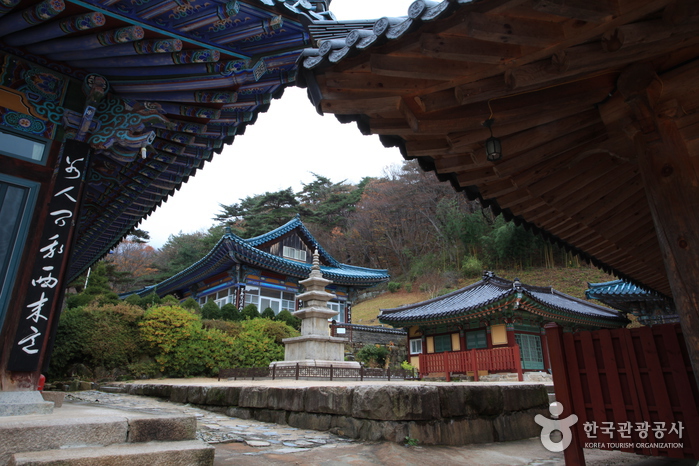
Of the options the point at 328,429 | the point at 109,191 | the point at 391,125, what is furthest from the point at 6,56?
the point at 328,429

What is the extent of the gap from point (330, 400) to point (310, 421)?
0.59 metres

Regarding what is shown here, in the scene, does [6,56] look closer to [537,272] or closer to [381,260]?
[537,272]

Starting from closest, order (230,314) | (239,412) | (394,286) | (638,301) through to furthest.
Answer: (239,412) < (638,301) < (230,314) < (394,286)

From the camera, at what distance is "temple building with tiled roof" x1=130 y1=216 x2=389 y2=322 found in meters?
21.7

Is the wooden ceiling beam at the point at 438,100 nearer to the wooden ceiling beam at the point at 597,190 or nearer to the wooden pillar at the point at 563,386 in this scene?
the wooden ceiling beam at the point at 597,190

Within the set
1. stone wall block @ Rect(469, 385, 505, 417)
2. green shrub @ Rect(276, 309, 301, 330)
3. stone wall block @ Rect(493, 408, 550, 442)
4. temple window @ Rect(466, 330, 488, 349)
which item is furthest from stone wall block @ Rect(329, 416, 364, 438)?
green shrub @ Rect(276, 309, 301, 330)

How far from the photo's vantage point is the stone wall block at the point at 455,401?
4.83 metres

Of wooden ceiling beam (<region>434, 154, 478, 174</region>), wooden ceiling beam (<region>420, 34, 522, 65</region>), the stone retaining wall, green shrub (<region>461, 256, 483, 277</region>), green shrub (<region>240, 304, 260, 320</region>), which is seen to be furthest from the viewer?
green shrub (<region>461, 256, 483, 277</region>)

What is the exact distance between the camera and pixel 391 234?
41.6 meters

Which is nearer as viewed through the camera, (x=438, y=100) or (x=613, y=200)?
(x=438, y=100)

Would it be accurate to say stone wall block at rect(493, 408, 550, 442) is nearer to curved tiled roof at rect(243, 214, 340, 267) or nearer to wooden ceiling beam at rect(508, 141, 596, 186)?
wooden ceiling beam at rect(508, 141, 596, 186)

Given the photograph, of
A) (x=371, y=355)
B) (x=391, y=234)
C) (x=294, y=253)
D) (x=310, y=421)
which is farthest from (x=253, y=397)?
(x=391, y=234)

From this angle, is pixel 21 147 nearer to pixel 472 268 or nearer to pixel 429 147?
pixel 429 147

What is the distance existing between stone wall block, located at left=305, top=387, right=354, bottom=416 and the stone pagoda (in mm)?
5815
